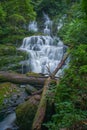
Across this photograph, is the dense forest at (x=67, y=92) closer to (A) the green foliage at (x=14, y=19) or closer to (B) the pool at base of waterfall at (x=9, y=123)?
(B) the pool at base of waterfall at (x=9, y=123)

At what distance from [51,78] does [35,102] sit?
0.93 meters

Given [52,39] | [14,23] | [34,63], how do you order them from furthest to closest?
[14,23] → [52,39] → [34,63]

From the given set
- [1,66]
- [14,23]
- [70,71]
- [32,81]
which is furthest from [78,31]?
[14,23]

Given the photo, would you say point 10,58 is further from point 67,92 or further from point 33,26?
point 67,92

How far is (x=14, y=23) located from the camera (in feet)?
74.5

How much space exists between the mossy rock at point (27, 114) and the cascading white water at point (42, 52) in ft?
27.0

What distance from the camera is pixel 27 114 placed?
7.38 meters

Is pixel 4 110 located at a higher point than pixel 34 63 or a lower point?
lower

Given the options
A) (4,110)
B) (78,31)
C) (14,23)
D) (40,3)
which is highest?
(40,3)

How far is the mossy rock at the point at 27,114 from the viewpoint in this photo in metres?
7.33

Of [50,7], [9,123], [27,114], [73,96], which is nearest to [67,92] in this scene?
[73,96]

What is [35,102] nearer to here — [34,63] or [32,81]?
[32,81]

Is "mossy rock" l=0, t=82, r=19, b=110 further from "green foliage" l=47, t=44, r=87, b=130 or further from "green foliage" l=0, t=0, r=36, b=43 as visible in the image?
"green foliage" l=0, t=0, r=36, b=43

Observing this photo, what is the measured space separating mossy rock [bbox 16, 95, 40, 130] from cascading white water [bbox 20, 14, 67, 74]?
8.24m
